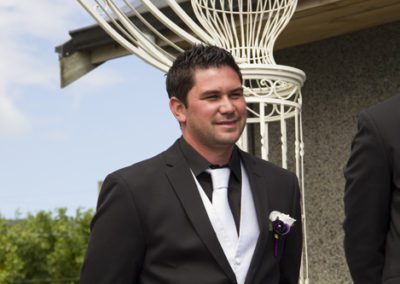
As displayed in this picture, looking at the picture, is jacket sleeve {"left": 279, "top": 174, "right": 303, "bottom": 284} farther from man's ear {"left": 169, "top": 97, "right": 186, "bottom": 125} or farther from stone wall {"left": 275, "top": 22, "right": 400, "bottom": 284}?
stone wall {"left": 275, "top": 22, "right": 400, "bottom": 284}

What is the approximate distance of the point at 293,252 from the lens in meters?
3.87

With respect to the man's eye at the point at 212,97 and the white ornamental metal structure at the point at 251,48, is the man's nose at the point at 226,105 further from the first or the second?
the white ornamental metal structure at the point at 251,48

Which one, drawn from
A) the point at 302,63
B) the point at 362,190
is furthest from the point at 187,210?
the point at 302,63

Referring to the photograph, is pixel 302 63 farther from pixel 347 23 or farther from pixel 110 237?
pixel 110 237

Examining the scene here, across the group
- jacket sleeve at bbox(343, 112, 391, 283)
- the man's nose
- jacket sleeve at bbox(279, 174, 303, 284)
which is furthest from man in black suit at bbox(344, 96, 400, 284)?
the man's nose

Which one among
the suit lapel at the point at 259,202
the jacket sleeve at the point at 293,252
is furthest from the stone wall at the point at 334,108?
the suit lapel at the point at 259,202

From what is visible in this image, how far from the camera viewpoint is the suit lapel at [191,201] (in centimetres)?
349

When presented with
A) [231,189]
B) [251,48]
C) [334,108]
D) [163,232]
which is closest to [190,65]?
[231,189]

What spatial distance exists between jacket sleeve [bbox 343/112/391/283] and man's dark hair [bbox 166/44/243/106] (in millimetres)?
538

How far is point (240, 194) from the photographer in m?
3.66

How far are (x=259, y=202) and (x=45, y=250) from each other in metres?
13.9

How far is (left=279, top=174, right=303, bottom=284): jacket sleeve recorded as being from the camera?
3814 millimetres

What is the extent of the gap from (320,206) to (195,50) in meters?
4.99

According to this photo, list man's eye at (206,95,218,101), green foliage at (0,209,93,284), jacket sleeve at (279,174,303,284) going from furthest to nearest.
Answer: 1. green foliage at (0,209,93,284)
2. jacket sleeve at (279,174,303,284)
3. man's eye at (206,95,218,101)
